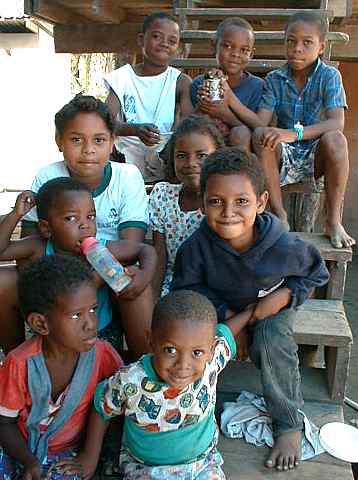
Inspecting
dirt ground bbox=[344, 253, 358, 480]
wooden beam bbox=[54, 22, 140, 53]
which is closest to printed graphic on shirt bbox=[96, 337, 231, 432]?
dirt ground bbox=[344, 253, 358, 480]

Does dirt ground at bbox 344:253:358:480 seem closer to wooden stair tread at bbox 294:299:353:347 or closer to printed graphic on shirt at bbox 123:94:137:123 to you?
wooden stair tread at bbox 294:299:353:347

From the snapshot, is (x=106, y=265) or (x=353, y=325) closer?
(x=106, y=265)

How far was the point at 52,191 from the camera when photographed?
2152 mm

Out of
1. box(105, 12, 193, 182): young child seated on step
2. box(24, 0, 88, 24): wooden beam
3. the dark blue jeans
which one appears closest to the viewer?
the dark blue jeans

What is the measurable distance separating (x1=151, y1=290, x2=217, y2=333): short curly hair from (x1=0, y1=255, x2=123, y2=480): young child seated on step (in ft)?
0.72

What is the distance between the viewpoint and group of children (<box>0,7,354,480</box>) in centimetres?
181

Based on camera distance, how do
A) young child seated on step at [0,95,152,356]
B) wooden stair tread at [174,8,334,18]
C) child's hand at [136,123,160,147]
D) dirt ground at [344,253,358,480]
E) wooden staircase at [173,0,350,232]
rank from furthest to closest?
wooden stair tread at [174,8,334,18] < wooden staircase at [173,0,350,232] < dirt ground at [344,253,358,480] < child's hand at [136,123,160,147] < young child seated on step at [0,95,152,356]

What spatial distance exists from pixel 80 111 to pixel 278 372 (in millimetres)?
1248

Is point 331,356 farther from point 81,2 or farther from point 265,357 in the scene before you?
point 81,2

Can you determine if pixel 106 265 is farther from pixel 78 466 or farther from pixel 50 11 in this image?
pixel 50 11

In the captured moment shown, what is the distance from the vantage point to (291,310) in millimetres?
2156

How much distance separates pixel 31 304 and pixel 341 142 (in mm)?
1730

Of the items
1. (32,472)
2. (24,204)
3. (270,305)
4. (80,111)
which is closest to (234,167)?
(270,305)

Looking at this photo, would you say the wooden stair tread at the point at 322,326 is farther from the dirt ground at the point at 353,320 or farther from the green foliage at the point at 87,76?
the green foliage at the point at 87,76
